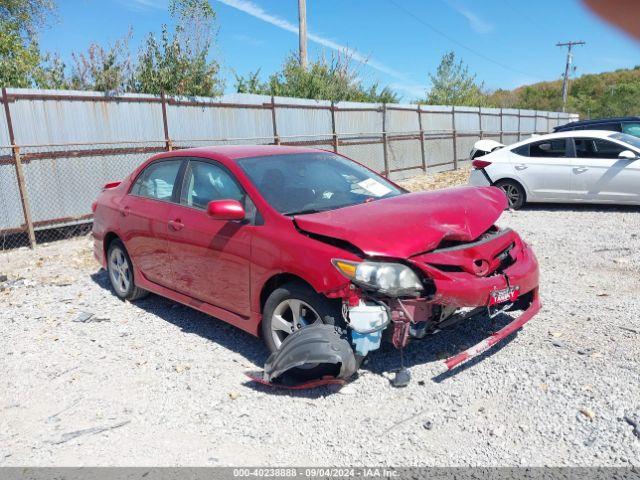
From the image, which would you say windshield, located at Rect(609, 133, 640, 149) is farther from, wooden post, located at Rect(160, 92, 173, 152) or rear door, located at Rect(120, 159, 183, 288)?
rear door, located at Rect(120, 159, 183, 288)

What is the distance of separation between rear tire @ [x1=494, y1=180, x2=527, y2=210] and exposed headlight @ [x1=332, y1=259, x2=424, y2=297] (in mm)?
7960

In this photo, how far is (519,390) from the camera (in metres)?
3.57

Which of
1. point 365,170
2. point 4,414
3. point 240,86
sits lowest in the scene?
point 4,414

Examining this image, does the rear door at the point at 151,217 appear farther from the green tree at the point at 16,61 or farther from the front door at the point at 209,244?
the green tree at the point at 16,61

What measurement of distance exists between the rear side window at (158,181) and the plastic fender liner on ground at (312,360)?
218 centimetres

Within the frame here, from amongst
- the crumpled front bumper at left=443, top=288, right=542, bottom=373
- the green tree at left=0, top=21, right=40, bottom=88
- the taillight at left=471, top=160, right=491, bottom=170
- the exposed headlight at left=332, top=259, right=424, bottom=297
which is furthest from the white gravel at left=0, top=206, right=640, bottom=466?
the green tree at left=0, top=21, right=40, bottom=88

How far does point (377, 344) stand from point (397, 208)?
103 centimetres

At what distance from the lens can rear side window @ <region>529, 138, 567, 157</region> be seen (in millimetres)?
10414

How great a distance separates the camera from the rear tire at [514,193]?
10781mm

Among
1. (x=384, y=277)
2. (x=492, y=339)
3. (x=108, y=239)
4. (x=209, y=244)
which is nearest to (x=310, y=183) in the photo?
(x=209, y=244)

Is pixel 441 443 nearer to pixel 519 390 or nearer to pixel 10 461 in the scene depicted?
pixel 519 390

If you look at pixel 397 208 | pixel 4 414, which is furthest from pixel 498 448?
pixel 4 414

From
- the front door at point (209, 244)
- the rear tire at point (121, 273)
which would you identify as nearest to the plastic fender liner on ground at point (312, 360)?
the front door at point (209, 244)

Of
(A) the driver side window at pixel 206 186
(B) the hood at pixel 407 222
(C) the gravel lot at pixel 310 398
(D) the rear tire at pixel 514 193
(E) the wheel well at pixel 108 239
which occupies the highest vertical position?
(A) the driver side window at pixel 206 186
